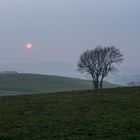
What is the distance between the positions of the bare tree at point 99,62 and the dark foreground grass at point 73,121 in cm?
4806

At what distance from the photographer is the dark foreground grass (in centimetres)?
1016

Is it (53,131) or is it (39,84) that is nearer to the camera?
(53,131)

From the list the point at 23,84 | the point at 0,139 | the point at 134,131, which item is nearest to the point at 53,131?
the point at 0,139

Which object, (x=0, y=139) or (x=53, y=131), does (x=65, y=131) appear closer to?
(x=53, y=131)

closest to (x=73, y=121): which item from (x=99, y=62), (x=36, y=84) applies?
(x=99, y=62)

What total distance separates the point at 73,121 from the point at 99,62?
2092 inches

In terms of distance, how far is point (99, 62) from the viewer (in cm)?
6481

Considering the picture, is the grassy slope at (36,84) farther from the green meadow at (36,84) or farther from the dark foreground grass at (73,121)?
the dark foreground grass at (73,121)

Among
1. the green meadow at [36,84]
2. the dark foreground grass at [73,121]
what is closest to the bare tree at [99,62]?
the green meadow at [36,84]

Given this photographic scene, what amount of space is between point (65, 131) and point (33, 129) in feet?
3.54

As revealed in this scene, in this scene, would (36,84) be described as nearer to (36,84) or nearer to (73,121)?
(36,84)

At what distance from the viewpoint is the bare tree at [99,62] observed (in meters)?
64.8

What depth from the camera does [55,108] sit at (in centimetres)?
1536

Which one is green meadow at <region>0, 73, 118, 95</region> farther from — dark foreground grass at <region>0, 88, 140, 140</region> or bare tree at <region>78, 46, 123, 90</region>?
dark foreground grass at <region>0, 88, 140, 140</region>
